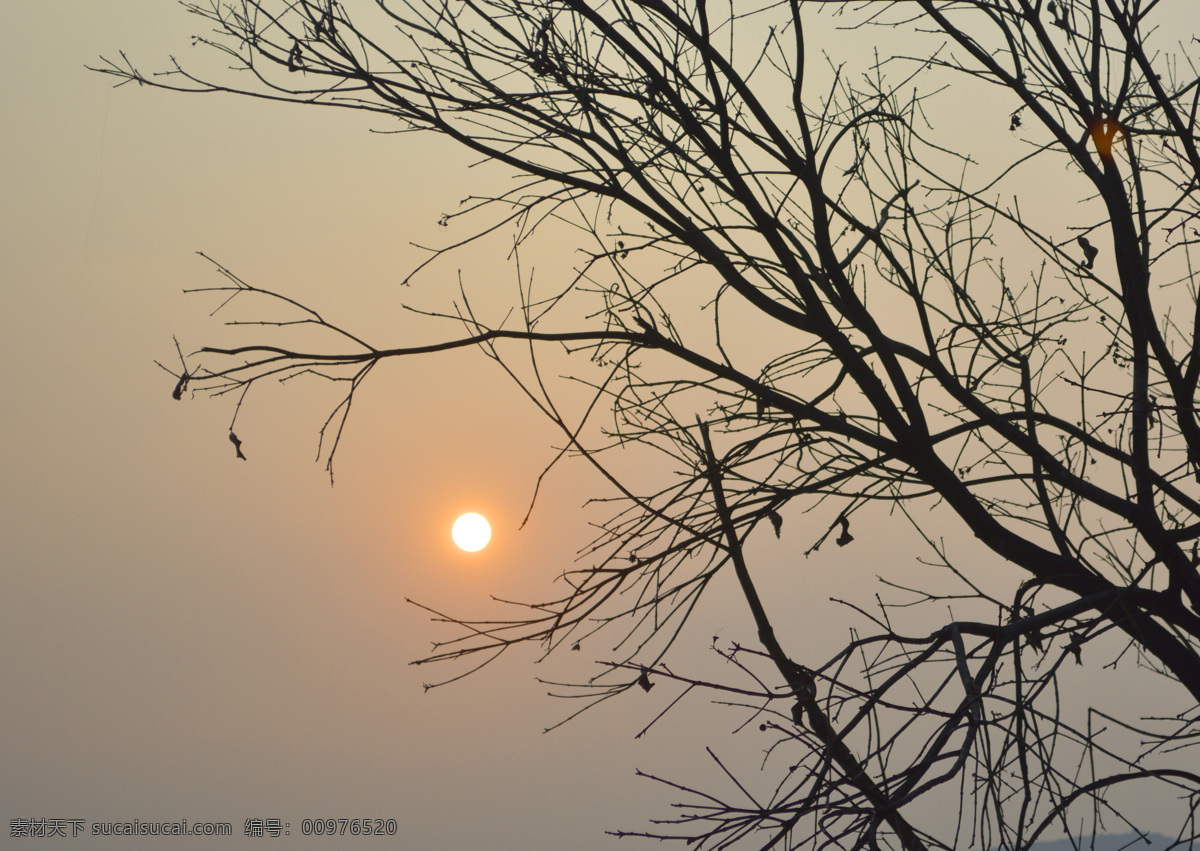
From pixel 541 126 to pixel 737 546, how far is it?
1.80 m

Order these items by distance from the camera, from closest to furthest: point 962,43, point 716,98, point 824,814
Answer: point 824,814 → point 716,98 → point 962,43

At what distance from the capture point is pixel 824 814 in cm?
244

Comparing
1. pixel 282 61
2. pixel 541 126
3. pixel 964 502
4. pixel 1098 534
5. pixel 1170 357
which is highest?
pixel 282 61

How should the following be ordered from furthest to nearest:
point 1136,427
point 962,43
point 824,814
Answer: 1. point 962,43
2. point 1136,427
3. point 824,814

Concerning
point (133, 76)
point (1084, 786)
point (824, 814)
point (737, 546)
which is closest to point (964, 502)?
point (737, 546)

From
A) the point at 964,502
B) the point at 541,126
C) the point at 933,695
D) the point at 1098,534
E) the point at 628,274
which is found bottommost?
the point at 933,695

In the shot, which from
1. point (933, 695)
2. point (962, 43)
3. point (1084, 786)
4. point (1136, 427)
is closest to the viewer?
point (933, 695)

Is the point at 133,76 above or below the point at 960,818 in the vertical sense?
above

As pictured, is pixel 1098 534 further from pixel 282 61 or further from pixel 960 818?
pixel 282 61

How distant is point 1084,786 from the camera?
3.01 metres

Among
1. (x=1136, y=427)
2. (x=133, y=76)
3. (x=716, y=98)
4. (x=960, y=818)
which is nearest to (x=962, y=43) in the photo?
(x=716, y=98)

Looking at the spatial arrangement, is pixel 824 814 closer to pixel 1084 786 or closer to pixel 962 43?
pixel 1084 786

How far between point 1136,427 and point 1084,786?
5.18 ft

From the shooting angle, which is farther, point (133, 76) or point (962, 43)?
point (962, 43)
